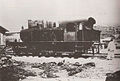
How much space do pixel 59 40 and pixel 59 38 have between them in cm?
2

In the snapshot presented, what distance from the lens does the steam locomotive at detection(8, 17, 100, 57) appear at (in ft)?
5.39

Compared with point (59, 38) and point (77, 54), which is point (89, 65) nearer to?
point (77, 54)

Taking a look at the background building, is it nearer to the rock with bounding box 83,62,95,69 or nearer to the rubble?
the rubble

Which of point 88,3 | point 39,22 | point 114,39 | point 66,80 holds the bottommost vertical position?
point 66,80

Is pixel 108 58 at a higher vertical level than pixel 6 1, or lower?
lower

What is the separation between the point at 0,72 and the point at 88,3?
88 centimetres

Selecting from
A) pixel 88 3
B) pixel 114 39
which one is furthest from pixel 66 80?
pixel 88 3

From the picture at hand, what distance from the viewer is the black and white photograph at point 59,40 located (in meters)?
1.60

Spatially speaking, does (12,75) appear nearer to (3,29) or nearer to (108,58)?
(3,29)

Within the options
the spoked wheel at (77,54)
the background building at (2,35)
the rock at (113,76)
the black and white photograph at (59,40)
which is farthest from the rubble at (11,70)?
the rock at (113,76)

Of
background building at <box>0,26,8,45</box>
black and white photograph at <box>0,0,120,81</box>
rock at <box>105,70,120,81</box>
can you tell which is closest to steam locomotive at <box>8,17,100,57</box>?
black and white photograph at <box>0,0,120,81</box>

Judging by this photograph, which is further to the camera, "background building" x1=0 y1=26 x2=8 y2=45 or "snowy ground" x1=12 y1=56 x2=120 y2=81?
"background building" x1=0 y1=26 x2=8 y2=45

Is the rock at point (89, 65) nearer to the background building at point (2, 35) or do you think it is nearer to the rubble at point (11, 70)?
the rubble at point (11, 70)

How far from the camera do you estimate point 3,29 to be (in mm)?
1714
